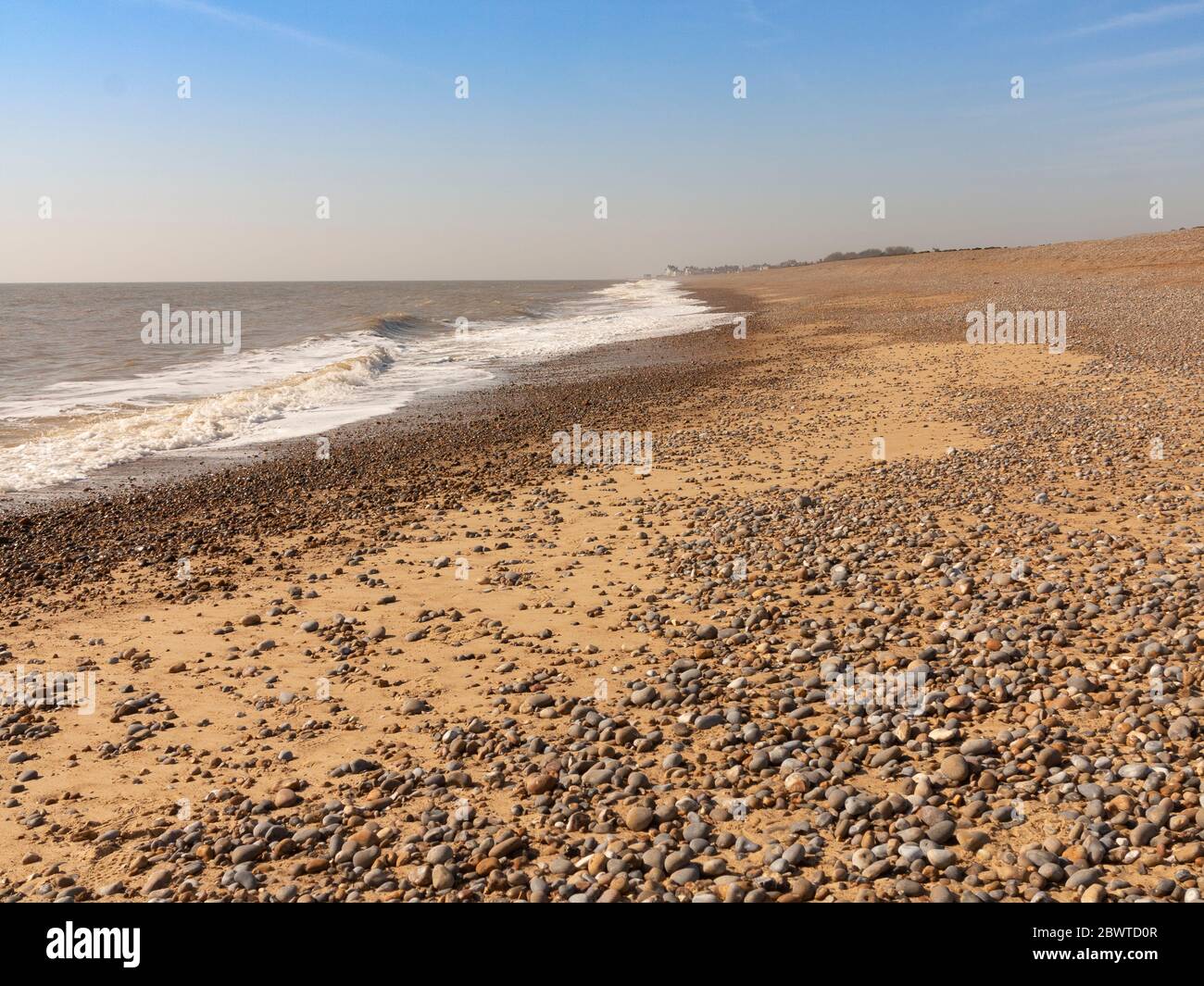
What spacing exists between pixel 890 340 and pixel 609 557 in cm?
2358

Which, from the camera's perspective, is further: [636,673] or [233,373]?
[233,373]

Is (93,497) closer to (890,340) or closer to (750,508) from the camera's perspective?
(750,508)

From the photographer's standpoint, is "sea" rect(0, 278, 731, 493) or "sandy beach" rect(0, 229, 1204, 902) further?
"sea" rect(0, 278, 731, 493)

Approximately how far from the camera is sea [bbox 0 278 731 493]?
19312 mm

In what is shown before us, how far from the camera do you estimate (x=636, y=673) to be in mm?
7281

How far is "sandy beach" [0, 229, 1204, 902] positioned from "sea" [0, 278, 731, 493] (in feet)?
15.8

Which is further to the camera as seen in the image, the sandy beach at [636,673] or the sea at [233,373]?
the sea at [233,373]

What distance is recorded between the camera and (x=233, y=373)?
32.2 metres

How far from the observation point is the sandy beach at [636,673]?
4.86 meters

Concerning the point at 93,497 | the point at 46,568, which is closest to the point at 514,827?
the point at 46,568

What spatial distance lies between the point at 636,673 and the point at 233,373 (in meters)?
29.9

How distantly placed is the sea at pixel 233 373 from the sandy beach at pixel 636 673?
4817mm

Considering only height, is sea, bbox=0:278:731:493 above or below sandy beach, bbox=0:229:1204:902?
above

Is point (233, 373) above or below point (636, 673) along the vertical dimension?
above
